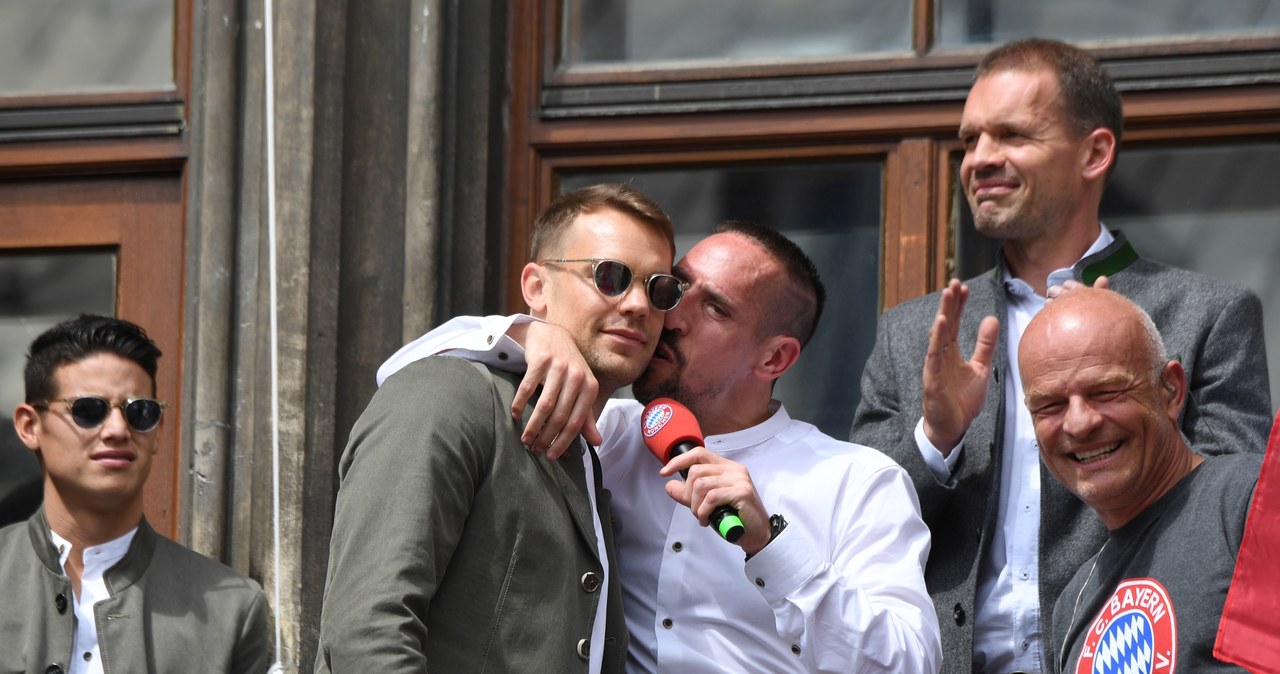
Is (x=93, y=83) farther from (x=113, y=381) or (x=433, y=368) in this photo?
(x=433, y=368)

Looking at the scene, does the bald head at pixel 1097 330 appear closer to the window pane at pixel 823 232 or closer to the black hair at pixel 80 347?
the window pane at pixel 823 232

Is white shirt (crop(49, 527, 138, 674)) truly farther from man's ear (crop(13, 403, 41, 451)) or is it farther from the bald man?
the bald man

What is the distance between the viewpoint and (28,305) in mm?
5504

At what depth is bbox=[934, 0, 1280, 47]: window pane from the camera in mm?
4930

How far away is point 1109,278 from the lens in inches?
170

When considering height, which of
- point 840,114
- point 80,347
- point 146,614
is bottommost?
point 146,614

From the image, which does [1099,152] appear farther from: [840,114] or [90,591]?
[90,591]

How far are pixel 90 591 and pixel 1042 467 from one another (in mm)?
2409

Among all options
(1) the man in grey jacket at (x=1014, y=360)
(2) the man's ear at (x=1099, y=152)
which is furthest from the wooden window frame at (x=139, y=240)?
(2) the man's ear at (x=1099, y=152)

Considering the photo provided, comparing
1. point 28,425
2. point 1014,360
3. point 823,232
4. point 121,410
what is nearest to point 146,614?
point 121,410

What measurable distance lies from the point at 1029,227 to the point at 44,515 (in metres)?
2.59

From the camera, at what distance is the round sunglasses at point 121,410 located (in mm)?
5031

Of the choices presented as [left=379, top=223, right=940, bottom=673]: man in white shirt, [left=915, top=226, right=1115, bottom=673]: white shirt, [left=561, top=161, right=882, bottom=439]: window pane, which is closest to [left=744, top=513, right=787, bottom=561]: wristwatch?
[left=379, top=223, right=940, bottom=673]: man in white shirt

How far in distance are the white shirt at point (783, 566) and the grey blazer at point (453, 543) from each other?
0.72 ft
